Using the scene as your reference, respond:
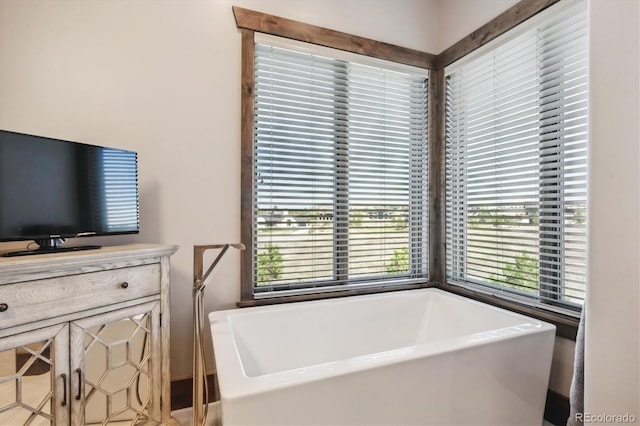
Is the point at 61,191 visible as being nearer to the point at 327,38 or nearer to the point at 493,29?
the point at 327,38

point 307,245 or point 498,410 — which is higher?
point 307,245

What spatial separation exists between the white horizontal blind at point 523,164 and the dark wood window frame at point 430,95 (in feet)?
0.24

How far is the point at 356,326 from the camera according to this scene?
6.92ft

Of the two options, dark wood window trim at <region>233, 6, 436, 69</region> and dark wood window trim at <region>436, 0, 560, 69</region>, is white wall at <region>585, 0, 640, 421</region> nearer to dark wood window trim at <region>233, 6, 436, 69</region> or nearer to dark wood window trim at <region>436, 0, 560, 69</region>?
dark wood window trim at <region>436, 0, 560, 69</region>

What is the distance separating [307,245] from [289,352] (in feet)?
2.29

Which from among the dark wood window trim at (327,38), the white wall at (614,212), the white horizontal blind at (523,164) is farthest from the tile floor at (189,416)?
the dark wood window trim at (327,38)

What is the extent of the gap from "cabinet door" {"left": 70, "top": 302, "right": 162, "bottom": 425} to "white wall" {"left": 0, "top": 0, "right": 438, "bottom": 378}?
398 millimetres

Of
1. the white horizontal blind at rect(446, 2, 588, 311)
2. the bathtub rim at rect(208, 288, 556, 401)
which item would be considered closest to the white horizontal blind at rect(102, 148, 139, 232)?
the bathtub rim at rect(208, 288, 556, 401)

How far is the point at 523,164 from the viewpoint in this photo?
196cm

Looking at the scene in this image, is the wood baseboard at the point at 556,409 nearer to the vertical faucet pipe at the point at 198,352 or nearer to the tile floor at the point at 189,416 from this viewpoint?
the tile floor at the point at 189,416

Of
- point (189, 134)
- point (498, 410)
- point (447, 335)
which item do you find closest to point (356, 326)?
point (447, 335)

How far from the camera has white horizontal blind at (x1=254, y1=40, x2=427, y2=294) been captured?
2.14m

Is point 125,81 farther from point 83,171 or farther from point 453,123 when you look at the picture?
point 453,123

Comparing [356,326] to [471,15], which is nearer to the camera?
[356,326]
